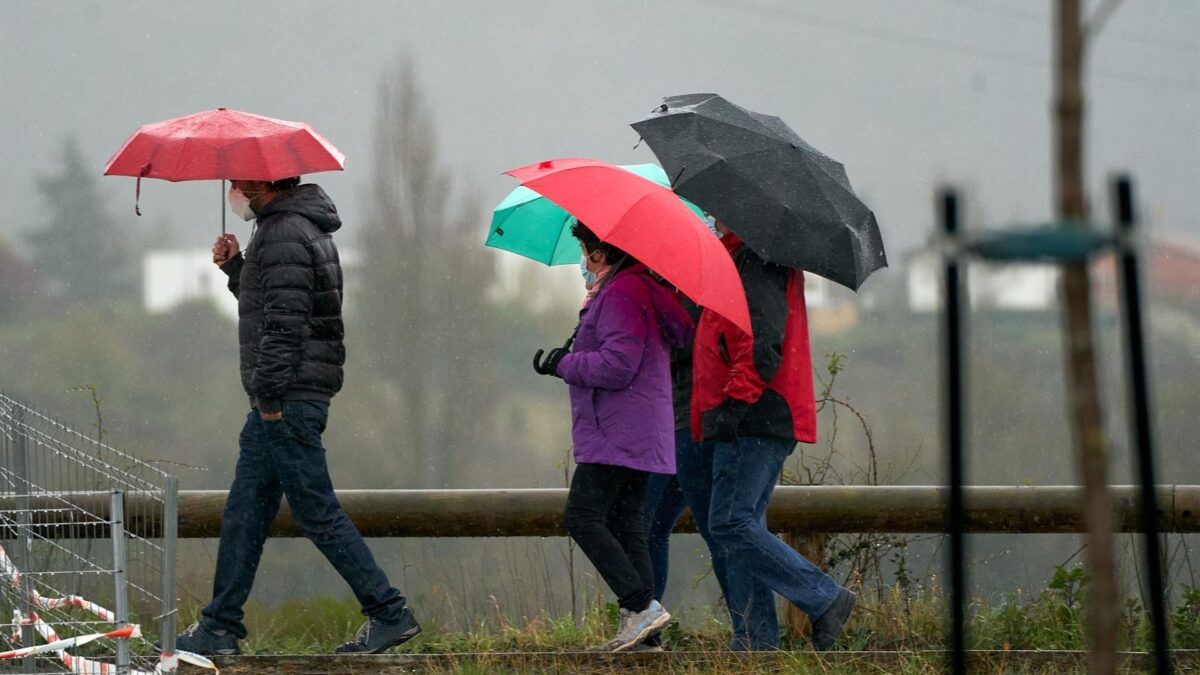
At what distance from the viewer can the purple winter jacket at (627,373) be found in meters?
4.33

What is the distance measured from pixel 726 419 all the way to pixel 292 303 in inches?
51.6

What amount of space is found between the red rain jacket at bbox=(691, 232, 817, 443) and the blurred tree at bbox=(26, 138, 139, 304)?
10241mm

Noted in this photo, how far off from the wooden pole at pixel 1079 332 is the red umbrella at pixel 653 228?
2454 millimetres

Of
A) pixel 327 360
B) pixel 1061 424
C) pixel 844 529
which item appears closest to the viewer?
pixel 327 360

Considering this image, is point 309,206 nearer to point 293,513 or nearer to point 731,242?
point 293,513

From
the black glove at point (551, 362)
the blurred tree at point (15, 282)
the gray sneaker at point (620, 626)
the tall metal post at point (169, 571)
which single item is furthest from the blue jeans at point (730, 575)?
the blurred tree at point (15, 282)

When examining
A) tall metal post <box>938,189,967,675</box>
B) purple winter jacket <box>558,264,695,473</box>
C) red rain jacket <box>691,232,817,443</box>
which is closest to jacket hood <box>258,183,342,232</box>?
purple winter jacket <box>558,264,695,473</box>

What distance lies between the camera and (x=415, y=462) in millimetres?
19594

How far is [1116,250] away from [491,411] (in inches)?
643

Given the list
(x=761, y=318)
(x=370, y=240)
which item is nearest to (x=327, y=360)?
(x=761, y=318)

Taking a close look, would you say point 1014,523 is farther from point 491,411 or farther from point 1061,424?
point 491,411

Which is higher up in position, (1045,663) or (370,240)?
(370,240)

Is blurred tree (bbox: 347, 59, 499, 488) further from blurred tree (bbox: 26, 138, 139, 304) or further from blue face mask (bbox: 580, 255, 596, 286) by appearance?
blue face mask (bbox: 580, 255, 596, 286)

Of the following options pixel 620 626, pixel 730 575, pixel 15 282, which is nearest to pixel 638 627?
pixel 620 626
